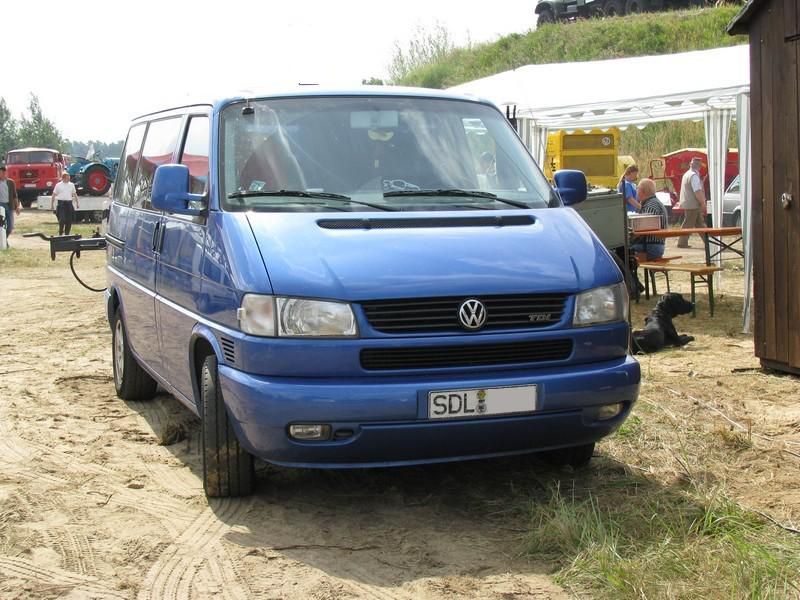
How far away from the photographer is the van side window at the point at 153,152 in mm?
6469

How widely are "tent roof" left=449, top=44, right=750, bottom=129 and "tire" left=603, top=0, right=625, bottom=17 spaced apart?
86.2ft

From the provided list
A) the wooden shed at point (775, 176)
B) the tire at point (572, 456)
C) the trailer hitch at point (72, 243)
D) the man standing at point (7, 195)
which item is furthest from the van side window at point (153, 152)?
the man standing at point (7, 195)

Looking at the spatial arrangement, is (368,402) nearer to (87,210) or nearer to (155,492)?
(155,492)

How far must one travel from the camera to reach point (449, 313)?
466 cm

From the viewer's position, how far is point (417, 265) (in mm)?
4711

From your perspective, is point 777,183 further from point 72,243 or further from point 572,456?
point 72,243

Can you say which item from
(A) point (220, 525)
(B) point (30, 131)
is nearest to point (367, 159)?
(A) point (220, 525)

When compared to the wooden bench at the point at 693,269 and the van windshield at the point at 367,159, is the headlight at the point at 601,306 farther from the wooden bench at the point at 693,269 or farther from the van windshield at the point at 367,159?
the wooden bench at the point at 693,269

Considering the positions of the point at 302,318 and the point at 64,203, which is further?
the point at 64,203

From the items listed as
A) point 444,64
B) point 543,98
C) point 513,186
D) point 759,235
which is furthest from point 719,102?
point 444,64

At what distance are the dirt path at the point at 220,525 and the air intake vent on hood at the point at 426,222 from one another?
1252 mm

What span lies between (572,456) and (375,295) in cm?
159

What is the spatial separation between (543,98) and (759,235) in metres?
9.72

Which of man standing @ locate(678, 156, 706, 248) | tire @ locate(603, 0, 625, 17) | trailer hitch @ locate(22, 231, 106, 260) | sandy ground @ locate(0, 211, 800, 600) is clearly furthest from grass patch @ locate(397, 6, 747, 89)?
sandy ground @ locate(0, 211, 800, 600)
